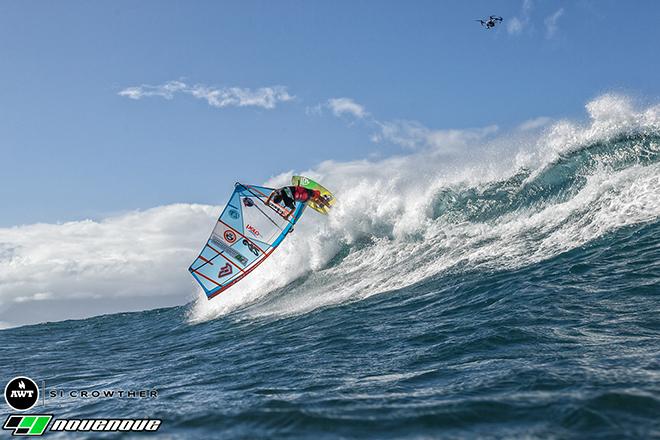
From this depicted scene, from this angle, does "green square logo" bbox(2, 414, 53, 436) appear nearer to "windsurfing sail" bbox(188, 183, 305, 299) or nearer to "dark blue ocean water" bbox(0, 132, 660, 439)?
"dark blue ocean water" bbox(0, 132, 660, 439)

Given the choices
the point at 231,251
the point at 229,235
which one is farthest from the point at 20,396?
the point at 231,251

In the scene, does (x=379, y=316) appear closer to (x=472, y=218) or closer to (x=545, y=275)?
(x=545, y=275)

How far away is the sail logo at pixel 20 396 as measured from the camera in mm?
7602

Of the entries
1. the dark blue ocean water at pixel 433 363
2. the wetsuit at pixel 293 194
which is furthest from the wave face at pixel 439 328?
the wetsuit at pixel 293 194

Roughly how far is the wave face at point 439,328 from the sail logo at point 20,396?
307 mm

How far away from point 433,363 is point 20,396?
6.33 metres

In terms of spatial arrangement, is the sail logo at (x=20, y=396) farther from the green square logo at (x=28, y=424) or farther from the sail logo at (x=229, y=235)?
the sail logo at (x=229, y=235)

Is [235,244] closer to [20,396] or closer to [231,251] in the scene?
[231,251]

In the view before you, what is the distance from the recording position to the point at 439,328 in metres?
9.35

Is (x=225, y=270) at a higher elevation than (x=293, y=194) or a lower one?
lower

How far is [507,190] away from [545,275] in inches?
312

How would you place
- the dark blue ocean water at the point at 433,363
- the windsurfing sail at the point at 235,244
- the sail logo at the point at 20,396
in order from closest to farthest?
the dark blue ocean water at the point at 433,363 < the sail logo at the point at 20,396 < the windsurfing sail at the point at 235,244

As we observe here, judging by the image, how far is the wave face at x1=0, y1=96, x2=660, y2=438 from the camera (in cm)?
506

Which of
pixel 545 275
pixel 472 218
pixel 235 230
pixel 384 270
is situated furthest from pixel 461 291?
pixel 235 230
